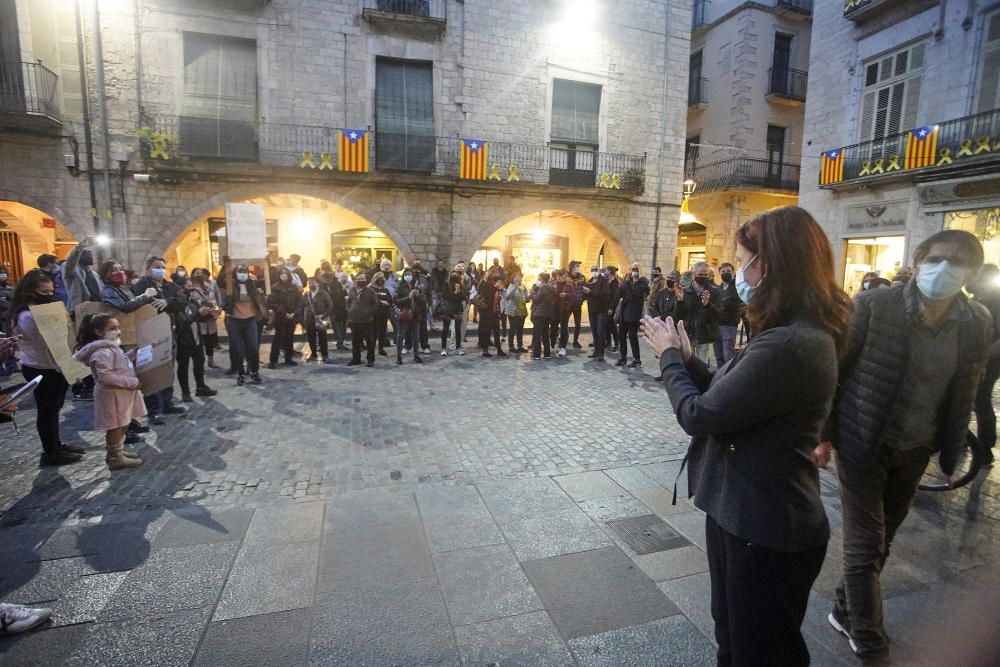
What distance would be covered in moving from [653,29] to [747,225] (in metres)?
17.7

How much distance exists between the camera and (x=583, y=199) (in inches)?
632

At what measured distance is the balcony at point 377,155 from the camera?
41.7 feet

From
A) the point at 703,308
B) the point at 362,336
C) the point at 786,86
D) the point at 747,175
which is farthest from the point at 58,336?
the point at 786,86

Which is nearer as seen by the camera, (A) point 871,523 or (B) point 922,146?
(A) point 871,523

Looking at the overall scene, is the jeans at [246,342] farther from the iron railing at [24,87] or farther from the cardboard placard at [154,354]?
the iron railing at [24,87]

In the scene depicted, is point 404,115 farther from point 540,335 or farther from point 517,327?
point 540,335

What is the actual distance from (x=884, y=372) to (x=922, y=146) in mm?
14459

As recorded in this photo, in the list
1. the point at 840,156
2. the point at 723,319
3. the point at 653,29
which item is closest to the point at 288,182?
the point at 723,319

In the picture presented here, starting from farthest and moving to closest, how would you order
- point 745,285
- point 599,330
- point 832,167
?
point 832,167 → point 599,330 → point 745,285

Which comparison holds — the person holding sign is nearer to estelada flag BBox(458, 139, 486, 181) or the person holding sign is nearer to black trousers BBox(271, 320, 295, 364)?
black trousers BBox(271, 320, 295, 364)

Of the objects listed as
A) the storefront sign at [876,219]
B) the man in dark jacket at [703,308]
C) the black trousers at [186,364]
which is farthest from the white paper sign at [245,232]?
the storefront sign at [876,219]

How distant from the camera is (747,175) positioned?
19.5 m

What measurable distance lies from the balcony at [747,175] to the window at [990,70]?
6884 millimetres

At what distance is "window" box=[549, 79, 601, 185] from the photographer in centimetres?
1573
